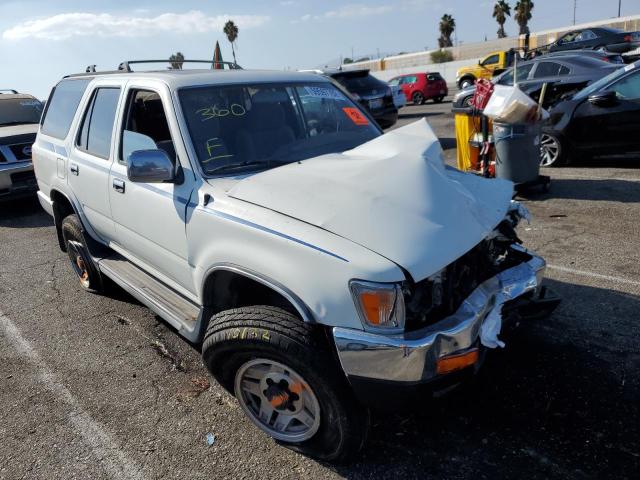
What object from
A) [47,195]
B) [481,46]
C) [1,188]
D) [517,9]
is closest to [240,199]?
[47,195]

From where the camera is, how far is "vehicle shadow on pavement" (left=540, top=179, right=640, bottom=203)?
6656mm

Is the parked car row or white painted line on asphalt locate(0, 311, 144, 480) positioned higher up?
the parked car row

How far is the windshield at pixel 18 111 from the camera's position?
30.9 feet

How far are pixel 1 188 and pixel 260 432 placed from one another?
719 cm

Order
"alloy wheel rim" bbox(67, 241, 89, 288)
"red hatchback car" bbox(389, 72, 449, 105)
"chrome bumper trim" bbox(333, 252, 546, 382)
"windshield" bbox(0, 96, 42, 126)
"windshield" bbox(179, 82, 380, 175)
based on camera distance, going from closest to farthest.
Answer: "chrome bumper trim" bbox(333, 252, 546, 382) → "windshield" bbox(179, 82, 380, 175) → "alloy wheel rim" bbox(67, 241, 89, 288) → "windshield" bbox(0, 96, 42, 126) → "red hatchback car" bbox(389, 72, 449, 105)

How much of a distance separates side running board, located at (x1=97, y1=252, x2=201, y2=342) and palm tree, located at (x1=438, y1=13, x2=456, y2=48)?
66.6 meters

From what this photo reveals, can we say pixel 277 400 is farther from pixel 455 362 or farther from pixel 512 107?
pixel 512 107

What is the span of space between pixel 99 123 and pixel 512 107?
4869mm

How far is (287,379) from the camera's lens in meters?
2.56

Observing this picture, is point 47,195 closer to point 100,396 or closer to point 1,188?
point 100,396

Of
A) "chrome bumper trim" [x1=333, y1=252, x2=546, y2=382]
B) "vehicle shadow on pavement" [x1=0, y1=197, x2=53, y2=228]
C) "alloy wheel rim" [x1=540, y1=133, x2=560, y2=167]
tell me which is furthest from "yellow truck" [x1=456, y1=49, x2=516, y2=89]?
"chrome bumper trim" [x1=333, y1=252, x2=546, y2=382]

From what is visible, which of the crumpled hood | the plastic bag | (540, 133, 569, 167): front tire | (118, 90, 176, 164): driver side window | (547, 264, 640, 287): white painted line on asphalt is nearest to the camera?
the crumpled hood

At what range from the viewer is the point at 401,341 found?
2170 millimetres

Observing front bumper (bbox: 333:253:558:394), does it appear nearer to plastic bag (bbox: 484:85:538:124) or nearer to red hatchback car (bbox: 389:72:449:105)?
plastic bag (bbox: 484:85:538:124)
